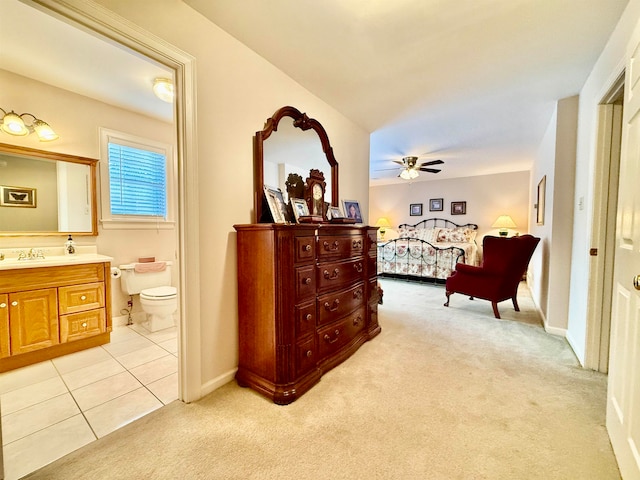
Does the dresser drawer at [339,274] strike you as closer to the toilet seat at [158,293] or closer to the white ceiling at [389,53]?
the white ceiling at [389,53]

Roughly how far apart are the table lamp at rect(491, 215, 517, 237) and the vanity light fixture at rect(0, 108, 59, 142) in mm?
7490

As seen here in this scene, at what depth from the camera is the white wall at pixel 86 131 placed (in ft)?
7.71

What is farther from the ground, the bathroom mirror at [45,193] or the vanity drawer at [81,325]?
the bathroom mirror at [45,193]

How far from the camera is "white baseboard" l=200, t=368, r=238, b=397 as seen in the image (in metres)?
1.75

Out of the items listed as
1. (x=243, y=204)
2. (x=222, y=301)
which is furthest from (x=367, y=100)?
(x=222, y=301)

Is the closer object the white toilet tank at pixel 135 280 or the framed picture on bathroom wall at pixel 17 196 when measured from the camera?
the framed picture on bathroom wall at pixel 17 196

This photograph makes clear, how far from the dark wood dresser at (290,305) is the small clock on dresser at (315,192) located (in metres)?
Result: 0.42

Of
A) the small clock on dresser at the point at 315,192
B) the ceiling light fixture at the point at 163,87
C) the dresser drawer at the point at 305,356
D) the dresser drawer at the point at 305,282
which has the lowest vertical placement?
the dresser drawer at the point at 305,356

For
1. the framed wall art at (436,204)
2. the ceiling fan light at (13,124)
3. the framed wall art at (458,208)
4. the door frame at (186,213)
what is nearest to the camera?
the door frame at (186,213)

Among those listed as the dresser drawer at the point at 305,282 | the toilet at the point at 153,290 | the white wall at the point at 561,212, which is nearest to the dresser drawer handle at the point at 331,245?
the dresser drawer at the point at 305,282

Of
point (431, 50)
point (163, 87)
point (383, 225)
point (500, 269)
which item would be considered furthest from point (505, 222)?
point (163, 87)

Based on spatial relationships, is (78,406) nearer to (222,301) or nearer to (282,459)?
(222,301)

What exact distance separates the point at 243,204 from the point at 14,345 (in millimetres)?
2040

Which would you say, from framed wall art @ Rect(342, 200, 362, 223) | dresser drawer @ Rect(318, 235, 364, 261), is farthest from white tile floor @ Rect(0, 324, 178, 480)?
framed wall art @ Rect(342, 200, 362, 223)
